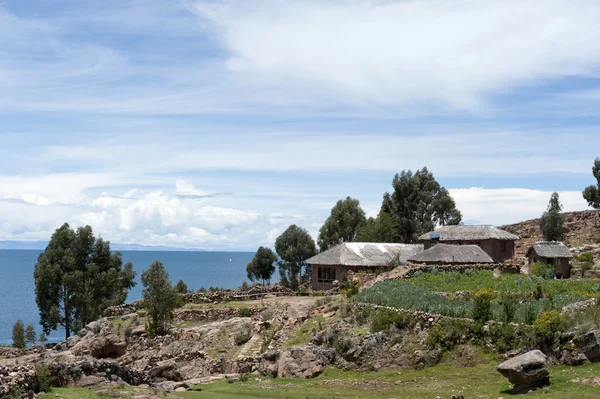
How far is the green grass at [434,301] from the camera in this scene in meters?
29.7

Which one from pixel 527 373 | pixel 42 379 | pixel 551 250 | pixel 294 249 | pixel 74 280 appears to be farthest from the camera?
pixel 294 249

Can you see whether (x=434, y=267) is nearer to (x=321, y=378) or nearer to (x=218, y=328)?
(x=218, y=328)

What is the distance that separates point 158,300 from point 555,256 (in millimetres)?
35215

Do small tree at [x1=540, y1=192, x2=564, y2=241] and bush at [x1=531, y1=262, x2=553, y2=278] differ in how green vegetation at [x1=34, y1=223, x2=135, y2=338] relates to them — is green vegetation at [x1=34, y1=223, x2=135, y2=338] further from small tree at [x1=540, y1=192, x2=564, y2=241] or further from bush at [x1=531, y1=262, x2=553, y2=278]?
small tree at [x1=540, y1=192, x2=564, y2=241]

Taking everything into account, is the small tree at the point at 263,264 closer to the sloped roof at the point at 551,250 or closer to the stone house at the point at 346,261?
the stone house at the point at 346,261

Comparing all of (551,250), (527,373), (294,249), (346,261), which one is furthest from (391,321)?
(294,249)

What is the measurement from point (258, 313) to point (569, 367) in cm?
2641

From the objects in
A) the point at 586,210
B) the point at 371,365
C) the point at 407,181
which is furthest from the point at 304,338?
the point at 586,210

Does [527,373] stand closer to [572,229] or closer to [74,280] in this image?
[74,280]

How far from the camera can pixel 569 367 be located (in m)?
22.8

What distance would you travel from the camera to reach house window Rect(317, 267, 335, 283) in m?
61.6

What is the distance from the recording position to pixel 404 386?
958 inches

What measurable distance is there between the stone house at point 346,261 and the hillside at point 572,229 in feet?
81.4

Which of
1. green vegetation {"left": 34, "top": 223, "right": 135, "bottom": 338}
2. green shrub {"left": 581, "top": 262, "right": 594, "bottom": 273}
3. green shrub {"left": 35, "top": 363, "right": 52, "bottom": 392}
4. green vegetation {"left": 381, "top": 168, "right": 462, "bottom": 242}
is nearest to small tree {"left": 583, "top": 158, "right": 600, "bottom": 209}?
green vegetation {"left": 381, "top": 168, "right": 462, "bottom": 242}
